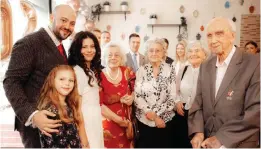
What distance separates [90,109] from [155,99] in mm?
442

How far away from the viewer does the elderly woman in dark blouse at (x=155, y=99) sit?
145cm

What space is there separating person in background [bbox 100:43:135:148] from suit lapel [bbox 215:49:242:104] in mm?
495

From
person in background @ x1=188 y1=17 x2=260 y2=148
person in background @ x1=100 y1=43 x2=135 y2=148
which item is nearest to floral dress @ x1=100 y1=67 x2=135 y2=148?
person in background @ x1=100 y1=43 x2=135 y2=148

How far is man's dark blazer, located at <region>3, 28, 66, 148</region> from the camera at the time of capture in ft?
3.14

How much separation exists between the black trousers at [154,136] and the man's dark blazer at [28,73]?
0.61 meters

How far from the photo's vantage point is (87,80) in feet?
3.76

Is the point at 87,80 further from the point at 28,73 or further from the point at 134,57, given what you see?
the point at 134,57

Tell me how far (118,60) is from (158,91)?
271 millimetres

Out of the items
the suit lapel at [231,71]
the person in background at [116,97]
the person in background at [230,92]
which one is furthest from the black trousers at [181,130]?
the suit lapel at [231,71]

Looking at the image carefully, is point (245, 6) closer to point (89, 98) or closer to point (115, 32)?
point (115, 32)

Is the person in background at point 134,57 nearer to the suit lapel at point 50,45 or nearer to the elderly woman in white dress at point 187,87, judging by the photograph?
Result: the elderly woman in white dress at point 187,87

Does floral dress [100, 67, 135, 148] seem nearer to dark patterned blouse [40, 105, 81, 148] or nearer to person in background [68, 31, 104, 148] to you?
person in background [68, 31, 104, 148]

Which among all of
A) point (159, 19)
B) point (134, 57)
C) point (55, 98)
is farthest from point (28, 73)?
point (159, 19)

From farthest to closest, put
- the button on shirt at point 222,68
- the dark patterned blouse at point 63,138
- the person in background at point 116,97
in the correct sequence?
1. the person in background at point 116,97
2. the button on shirt at point 222,68
3. the dark patterned blouse at point 63,138
